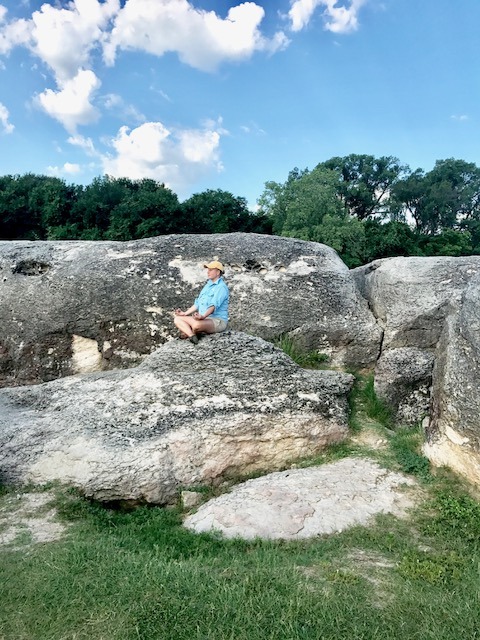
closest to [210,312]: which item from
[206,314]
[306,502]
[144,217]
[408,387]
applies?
[206,314]

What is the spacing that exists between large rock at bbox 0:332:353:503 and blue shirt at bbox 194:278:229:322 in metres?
0.36

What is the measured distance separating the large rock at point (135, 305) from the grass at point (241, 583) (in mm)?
3797

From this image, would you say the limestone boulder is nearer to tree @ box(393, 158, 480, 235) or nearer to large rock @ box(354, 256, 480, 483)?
large rock @ box(354, 256, 480, 483)

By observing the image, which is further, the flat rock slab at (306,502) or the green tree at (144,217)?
the green tree at (144,217)

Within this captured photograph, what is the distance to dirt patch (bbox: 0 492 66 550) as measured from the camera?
524 cm

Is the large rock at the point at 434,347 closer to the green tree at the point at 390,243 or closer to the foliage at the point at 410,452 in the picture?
the foliage at the point at 410,452

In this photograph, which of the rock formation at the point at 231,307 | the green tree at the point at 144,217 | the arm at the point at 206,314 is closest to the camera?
the arm at the point at 206,314

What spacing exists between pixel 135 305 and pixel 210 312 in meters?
2.19

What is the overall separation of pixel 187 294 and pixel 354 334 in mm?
2856

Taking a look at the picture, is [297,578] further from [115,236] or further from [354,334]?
[115,236]

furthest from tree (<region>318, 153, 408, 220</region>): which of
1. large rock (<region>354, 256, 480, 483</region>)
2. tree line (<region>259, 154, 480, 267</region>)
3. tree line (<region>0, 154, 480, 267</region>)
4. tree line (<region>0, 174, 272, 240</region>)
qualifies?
large rock (<region>354, 256, 480, 483</region>)

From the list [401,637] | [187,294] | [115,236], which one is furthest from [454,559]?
[115,236]

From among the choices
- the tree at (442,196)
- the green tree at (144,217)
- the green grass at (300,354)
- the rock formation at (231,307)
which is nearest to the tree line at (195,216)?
the green tree at (144,217)

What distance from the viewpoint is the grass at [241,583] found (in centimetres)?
387
